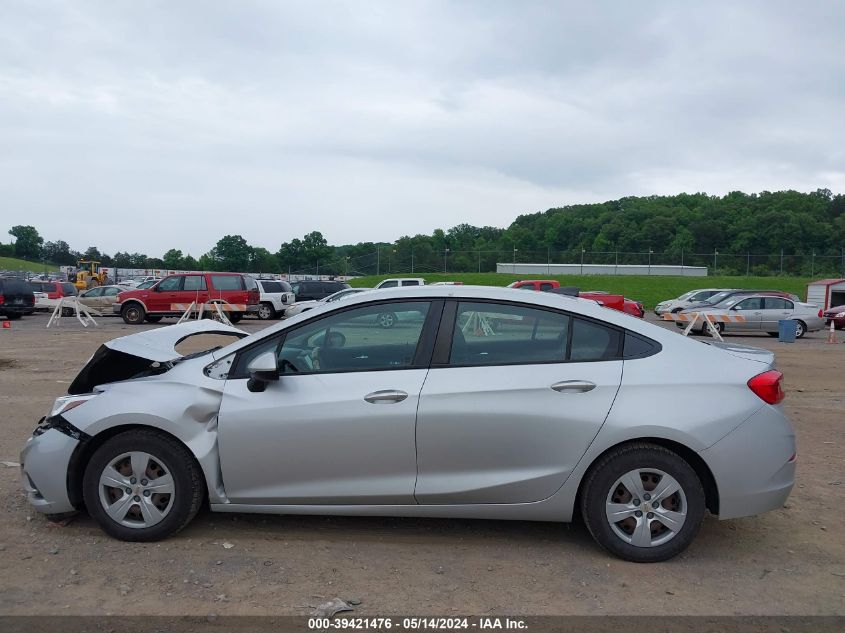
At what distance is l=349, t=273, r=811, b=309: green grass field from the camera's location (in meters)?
54.1

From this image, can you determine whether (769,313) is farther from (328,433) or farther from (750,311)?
(328,433)

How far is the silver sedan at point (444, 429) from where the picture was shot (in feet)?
13.1

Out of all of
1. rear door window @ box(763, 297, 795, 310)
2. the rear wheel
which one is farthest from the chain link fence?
rear door window @ box(763, 297, 795, 310)

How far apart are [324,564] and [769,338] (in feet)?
76.5

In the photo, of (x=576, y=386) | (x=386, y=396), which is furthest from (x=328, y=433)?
(x=576, y=386)

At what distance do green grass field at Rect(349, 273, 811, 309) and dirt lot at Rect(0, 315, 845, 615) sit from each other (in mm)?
48656

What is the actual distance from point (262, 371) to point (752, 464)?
9.48 feet

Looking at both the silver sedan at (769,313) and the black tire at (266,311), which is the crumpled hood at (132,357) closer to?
the silver sedan at (769,313)

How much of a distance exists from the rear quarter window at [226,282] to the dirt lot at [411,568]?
65.4 ft

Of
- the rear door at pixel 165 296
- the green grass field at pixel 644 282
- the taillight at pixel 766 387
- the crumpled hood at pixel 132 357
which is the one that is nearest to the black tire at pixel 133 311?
the rear door at pixel 165 296

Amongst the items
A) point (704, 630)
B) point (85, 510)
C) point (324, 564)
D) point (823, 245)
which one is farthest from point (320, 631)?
point (823, 245)

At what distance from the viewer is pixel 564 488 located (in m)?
4.03

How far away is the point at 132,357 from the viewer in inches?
198

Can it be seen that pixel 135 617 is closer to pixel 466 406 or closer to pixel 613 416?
pixel 466 406
